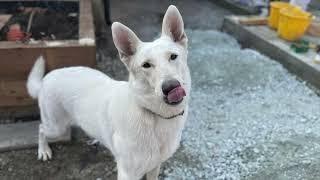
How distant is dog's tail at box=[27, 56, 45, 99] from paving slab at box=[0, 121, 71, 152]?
53 centimetres

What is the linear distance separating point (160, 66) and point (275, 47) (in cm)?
418

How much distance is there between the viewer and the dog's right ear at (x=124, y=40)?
225cm

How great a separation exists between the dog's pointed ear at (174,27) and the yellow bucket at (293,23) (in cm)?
392

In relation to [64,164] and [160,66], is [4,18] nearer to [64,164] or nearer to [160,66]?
[64,164]

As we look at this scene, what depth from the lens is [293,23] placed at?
18.8 ft

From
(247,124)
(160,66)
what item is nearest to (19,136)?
(160,66)

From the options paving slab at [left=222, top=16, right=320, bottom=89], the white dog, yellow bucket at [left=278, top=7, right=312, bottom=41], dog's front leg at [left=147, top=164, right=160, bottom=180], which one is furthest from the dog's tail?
yellow bucket at [left=278, top=7, right=312, bottom=41]

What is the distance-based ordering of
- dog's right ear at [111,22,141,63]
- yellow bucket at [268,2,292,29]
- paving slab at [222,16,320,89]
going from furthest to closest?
yellow bucket at [268,2,292,29] < paving slab at [222,16,320,89] < dog's right ear at [111,22,141,63]

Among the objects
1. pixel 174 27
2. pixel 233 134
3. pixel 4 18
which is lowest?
pixel 233 134

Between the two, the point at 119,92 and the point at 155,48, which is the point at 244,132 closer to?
the point at 119,92

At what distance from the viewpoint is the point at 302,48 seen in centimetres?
541

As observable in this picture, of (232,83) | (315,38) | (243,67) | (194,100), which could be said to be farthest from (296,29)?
(194,100)

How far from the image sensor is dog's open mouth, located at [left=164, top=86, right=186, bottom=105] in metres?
1.98

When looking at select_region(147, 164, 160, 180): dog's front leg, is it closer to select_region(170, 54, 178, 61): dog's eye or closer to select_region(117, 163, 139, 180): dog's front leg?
select_region(117, 163, 139, 180): dog's front leg
